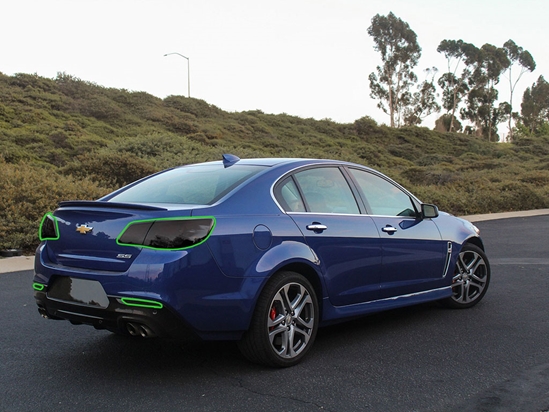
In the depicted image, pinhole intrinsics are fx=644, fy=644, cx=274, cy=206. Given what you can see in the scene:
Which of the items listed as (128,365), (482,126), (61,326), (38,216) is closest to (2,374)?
(128,365)

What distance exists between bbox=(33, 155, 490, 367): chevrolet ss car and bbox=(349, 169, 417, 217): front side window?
0.05 ft

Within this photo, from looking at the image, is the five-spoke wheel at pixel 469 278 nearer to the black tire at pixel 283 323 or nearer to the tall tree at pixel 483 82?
the black tire at pixel 283 323

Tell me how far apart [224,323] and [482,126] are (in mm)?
87901

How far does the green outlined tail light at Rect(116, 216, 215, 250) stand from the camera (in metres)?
4.12

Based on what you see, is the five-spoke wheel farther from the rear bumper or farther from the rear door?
the rear bumper

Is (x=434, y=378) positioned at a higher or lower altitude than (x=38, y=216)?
lower

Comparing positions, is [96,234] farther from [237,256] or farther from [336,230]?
[336,230]

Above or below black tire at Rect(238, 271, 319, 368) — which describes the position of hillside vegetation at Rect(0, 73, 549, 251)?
above

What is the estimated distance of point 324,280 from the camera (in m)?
4.94

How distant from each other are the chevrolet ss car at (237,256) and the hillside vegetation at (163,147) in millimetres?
6593

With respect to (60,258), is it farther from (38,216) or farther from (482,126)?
(482,126)

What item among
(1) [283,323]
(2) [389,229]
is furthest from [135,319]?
(2) [389,229]

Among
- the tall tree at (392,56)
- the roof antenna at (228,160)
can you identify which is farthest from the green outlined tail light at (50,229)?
the tall tree at (392,56)

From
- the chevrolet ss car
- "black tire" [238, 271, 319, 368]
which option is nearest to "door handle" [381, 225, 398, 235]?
the chevrolet ss car
